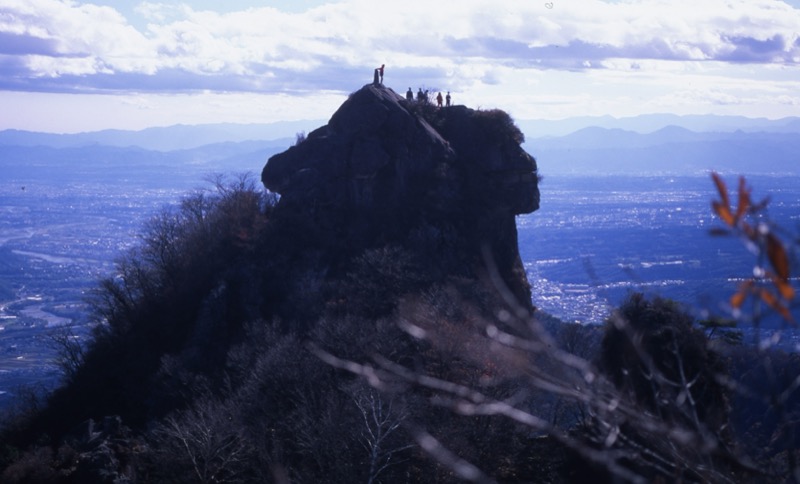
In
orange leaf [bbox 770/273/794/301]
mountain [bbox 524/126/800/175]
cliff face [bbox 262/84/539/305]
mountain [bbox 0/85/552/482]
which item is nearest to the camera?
orange leaf [bbox 770/273/794/301]

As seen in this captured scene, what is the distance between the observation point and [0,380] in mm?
45500

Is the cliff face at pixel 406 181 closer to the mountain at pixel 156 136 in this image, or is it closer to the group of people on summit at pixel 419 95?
the group of people on summit at pixel 419 95

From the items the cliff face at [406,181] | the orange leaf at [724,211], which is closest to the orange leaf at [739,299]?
the orange leaf at [724,211]

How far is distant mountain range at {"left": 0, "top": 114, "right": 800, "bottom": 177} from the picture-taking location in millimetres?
61997

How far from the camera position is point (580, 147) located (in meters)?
97.1

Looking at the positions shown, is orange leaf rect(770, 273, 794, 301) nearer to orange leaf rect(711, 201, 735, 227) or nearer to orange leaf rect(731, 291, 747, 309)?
orange leaf rect(731, 291, 747, 309)

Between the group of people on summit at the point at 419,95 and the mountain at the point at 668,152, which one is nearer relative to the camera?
the group of people on summit at the point at 419,95

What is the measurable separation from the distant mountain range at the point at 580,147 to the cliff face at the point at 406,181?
8.09 m

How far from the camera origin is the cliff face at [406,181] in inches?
1103

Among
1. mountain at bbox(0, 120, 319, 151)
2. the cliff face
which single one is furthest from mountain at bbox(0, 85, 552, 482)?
mountain at bbox(0, 120, 319, 151)

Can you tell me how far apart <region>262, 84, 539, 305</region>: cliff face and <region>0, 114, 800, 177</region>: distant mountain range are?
809cm

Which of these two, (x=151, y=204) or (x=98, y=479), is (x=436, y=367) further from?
(x=151, y=204)

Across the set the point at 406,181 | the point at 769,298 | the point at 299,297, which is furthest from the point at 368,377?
the point at 406,181

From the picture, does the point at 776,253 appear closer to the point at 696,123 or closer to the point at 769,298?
the point at 769,298
